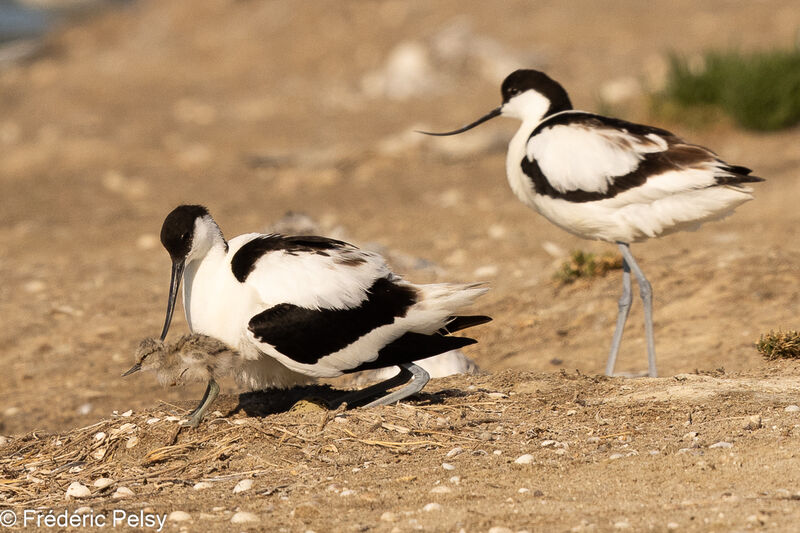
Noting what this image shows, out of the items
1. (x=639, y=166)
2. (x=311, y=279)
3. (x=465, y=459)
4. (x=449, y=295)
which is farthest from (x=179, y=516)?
(x=639, y=166)

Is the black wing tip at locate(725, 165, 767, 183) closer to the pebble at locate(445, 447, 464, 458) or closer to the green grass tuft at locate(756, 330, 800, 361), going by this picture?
the green grass tuft at locate(756, 330, 800, 361)

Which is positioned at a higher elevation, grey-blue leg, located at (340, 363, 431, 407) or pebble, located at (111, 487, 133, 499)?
grey-blue leg, located at (340, 363, 431, 407)

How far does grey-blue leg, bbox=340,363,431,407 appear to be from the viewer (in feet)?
15.7

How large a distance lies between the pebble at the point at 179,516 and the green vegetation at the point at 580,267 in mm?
4237

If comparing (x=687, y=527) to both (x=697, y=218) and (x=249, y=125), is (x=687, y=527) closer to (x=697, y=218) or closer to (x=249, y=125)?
(x=697, y=218)

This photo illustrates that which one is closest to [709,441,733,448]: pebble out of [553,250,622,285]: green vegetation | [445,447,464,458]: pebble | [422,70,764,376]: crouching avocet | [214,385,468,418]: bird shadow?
[445,447,464,458]: pebble

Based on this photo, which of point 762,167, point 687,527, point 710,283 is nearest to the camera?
point 687,527

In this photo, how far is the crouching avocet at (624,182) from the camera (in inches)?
229

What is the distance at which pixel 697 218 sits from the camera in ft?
19.4

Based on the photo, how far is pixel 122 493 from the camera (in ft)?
13.4

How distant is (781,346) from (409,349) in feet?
6.74

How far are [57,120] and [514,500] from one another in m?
13.5

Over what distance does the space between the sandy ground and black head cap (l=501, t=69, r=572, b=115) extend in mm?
1328

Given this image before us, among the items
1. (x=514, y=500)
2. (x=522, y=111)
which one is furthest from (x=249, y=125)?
(x=514, y=500)
